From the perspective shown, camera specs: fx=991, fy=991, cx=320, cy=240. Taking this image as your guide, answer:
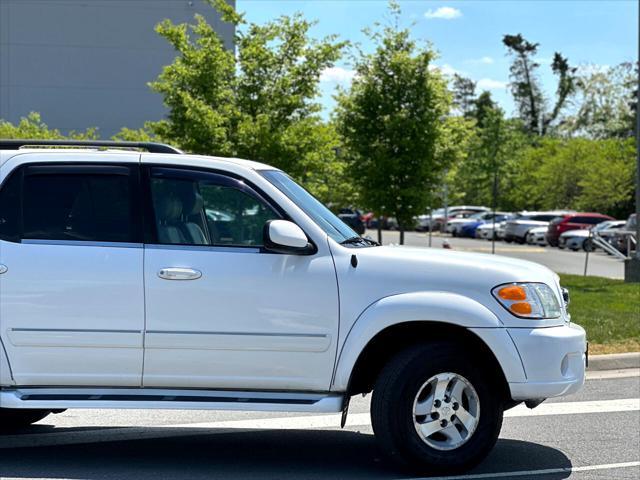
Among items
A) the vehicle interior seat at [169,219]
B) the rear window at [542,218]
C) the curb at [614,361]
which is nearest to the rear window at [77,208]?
the vehicle interior seat at [169,219]

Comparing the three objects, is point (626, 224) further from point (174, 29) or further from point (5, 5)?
point (5, 5)

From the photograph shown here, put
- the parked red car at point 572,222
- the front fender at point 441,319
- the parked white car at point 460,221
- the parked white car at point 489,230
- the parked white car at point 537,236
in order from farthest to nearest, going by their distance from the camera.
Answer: the parked white car at point 460,221 → the parked white car at point 489,230 → the parked white car at point 537,236 → the parked red car at point 572,222 → the front fender at point 441,319

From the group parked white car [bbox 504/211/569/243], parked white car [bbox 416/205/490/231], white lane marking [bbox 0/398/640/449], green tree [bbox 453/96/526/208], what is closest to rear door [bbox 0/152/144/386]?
white lane marking [bbox 0/398/640/449]

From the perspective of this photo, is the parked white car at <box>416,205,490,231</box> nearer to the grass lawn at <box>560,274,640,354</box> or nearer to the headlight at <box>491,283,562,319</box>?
the grass lawn at <box>560,274,640,354</box>

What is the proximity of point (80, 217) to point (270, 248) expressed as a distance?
4.07ft

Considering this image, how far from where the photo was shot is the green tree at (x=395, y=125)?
1011 inches

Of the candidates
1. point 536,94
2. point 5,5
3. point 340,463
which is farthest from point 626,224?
point 536,94

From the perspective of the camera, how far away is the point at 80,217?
620 cm

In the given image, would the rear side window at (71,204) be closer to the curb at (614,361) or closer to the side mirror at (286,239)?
the side mirror at (286,239)

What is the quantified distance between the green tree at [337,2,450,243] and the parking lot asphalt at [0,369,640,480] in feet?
57.2

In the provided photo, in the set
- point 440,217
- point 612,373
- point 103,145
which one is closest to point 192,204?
point 103,145

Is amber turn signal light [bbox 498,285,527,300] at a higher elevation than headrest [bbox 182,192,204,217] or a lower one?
lower

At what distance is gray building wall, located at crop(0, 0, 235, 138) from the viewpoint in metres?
51.5

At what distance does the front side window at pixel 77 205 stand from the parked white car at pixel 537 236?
150 feet
